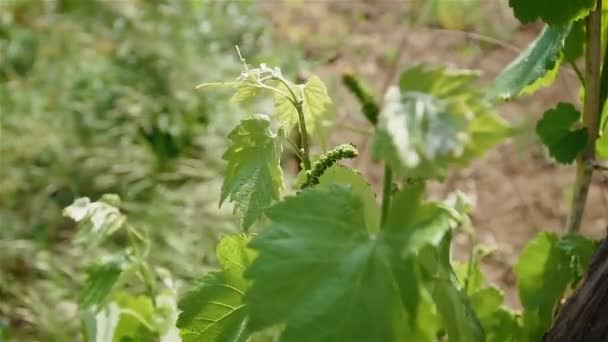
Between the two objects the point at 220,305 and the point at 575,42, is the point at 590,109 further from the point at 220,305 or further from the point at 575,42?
the point at 220,305

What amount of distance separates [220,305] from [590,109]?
22.2 inches

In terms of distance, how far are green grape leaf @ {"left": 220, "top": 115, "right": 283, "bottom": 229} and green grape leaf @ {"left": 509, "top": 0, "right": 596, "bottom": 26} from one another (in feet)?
1.11

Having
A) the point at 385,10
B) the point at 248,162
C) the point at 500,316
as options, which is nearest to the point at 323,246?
the point at 248,162

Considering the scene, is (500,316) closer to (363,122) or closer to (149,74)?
(363,122)

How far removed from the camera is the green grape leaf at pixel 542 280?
4.02 feet

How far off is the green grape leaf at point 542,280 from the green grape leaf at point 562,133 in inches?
4.7

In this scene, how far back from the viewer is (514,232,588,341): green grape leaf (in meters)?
1.23

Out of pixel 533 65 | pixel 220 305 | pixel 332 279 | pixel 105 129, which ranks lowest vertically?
pixel 332 279

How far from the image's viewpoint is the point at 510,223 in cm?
311

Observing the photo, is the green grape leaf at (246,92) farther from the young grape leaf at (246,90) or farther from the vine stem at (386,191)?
the vine stem at (386,191)

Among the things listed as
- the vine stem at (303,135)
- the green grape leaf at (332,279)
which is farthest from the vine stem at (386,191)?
the vine stem at (303,135)

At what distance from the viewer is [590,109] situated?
118 centimetres

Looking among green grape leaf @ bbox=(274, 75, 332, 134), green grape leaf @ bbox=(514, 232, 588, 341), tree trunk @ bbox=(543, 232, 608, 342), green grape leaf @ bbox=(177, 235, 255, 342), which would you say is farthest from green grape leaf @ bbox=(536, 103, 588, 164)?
green grape leaf @ bbox=(177, 235, 255, 342)

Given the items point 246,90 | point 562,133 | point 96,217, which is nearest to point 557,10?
point 562,133
